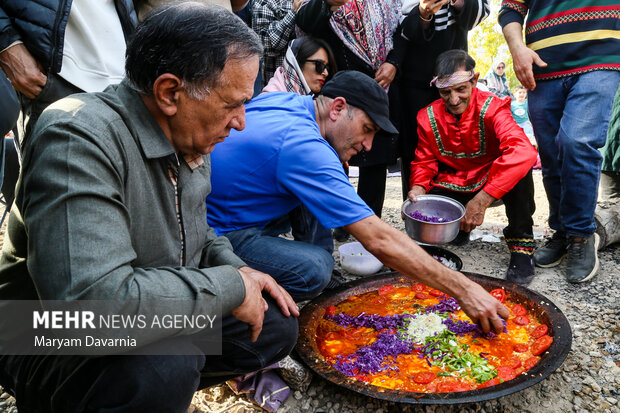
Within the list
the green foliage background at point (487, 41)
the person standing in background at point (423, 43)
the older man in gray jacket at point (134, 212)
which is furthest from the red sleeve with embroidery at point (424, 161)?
the green foliage background at point (487, 41)

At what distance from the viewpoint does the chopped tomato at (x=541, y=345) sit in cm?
220

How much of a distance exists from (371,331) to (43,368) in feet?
5.32

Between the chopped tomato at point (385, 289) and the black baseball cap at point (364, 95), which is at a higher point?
the black baseball cap at point (364, 95)

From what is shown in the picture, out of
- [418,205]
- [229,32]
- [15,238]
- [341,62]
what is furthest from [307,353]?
[341,62]

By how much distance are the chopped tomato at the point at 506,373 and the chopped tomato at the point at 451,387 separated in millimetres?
181

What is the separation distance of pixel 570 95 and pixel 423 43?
120 cm

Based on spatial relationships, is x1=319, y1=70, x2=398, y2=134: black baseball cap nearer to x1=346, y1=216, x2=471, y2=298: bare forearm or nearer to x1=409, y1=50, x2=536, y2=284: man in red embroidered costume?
x1=346, y1=216, x2=471, y2=298: bare forearm

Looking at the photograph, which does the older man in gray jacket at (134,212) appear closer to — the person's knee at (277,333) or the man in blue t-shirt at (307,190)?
the person's knee at (277,333)

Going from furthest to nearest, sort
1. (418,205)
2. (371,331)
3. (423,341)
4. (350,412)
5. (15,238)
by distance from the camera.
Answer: (418,205) → (371,331) → (423,341) → (350,412) → (15,238)

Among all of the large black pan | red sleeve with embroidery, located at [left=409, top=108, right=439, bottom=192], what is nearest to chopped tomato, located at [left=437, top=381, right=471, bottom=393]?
the large black pan

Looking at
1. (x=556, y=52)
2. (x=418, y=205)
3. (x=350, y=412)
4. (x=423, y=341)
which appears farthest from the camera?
(x=418, y=205)

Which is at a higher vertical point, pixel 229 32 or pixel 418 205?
pixel 229 32

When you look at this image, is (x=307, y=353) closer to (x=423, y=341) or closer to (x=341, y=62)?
(x=423, y=341)

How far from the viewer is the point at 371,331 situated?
255cm
